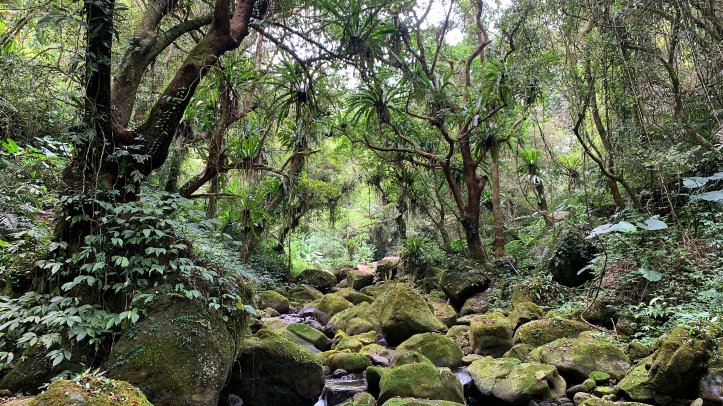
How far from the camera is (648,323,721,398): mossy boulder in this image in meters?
2.89

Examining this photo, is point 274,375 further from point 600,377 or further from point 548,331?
point 548,331

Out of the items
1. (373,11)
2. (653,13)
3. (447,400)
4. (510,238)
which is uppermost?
(373,11)

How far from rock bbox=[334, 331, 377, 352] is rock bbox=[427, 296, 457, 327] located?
4.35 feet

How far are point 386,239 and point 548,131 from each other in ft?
26.2

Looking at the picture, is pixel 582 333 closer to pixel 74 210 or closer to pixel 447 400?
pixel 447 400

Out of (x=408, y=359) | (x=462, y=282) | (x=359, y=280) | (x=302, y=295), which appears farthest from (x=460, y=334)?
(x=359, y=280)

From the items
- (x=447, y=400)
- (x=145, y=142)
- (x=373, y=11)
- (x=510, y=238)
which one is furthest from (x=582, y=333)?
(x=510, y=238)

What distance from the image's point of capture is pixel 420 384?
3727 mm

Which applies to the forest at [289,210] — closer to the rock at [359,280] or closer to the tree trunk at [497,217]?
the tree trunk at [497,217]

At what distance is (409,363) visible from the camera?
419 centimetres

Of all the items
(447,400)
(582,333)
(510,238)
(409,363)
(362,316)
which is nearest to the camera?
(447,400)

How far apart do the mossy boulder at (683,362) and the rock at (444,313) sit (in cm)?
371

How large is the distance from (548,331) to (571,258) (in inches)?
89.2

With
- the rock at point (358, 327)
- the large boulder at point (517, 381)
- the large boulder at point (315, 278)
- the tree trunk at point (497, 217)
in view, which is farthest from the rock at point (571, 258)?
the large boulder at point (315, 278)
